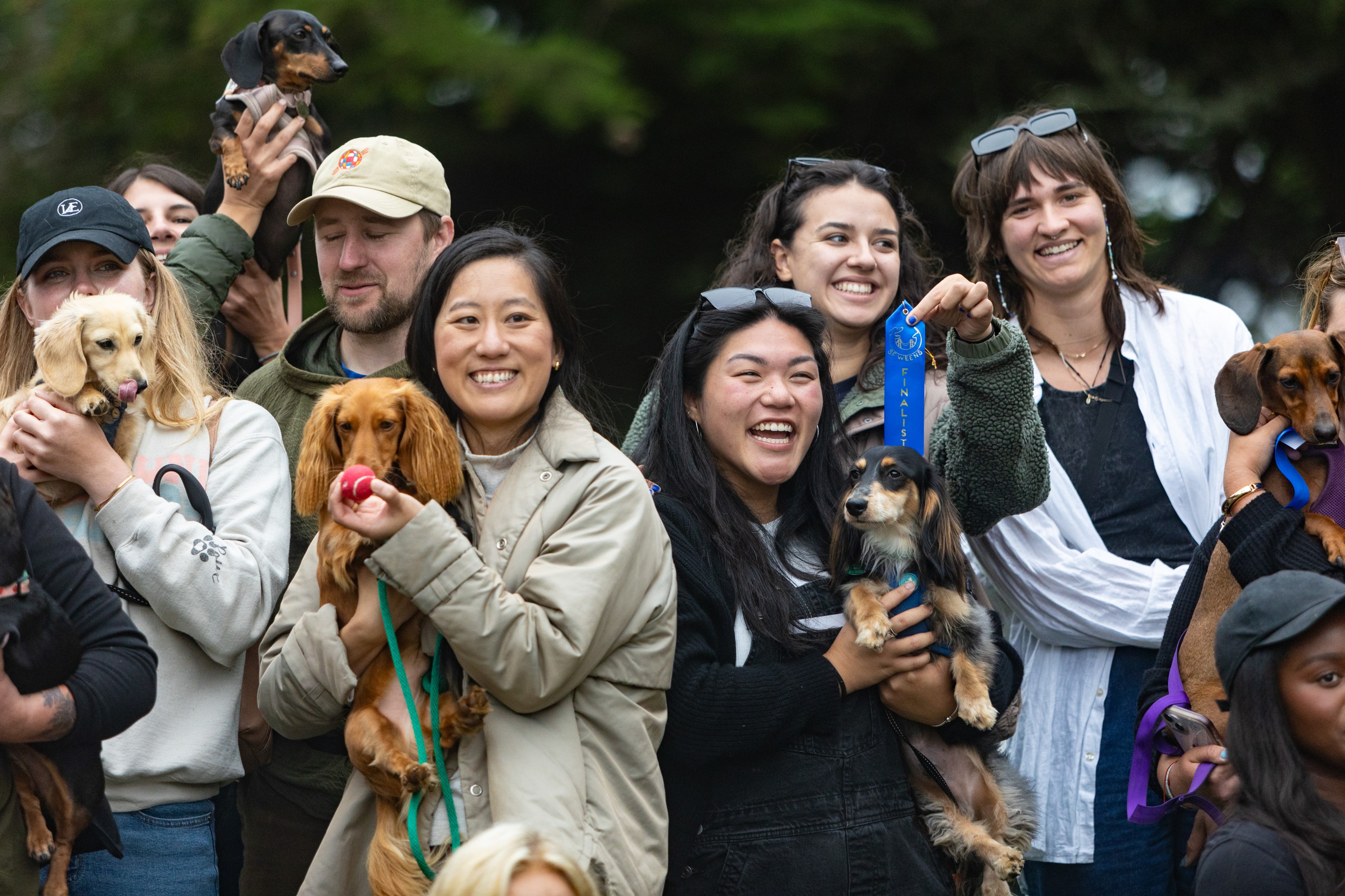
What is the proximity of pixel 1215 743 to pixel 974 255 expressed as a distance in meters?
1.81

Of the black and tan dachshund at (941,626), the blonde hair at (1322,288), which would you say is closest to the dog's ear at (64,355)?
the black and tan dachshund at (941,626)

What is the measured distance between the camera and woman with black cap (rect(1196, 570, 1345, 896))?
2604mm

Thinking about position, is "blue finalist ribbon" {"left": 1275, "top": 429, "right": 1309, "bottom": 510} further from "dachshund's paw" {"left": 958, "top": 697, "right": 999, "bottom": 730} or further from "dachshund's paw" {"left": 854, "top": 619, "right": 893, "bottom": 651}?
"dachshund's paw" {"left": 854, "top": 619, "right": 893, "bottom": 651}

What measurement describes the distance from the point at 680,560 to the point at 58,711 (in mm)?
1406

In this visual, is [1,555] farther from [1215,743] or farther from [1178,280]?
[1178,280]

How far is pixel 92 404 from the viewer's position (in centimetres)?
314

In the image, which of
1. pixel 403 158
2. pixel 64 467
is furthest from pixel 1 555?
pixel 403 158

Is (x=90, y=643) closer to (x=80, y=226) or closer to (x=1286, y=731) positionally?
(x=80, y=226)

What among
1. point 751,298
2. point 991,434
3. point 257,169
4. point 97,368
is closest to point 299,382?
point 97,368

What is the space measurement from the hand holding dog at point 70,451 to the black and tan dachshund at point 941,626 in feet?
5.82

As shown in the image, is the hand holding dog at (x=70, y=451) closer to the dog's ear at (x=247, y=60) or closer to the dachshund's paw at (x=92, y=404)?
the dachshund's paw at (x=92, y=404)

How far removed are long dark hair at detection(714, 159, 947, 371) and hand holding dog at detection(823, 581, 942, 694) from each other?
1.12 m

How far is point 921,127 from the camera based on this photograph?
312 inches

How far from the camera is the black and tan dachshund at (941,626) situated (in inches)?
130
